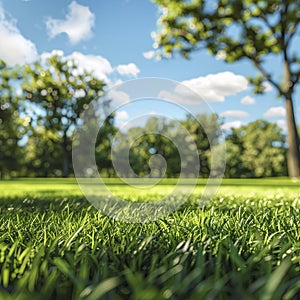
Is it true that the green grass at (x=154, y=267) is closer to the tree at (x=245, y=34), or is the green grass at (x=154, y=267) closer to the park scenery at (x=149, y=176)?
the park scenery at (x=149, y=176)

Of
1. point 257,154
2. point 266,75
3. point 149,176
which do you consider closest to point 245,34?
point 266,75

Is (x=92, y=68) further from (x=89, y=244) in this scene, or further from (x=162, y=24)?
→ (x=89, y=244)

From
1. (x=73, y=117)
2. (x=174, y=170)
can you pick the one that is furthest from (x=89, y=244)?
(x=174, y=170)

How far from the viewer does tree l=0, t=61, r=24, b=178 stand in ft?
92.2

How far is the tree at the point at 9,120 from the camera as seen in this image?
28.1 meters

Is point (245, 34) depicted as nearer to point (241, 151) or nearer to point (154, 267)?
point (154, 267)

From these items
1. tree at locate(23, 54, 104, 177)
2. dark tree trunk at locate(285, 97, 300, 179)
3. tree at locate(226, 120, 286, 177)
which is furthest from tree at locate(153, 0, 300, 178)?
tree at locate(226, 120, 286, 177)

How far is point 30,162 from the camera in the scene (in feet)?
135

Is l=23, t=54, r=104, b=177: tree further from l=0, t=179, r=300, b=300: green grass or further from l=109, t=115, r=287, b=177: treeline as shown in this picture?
l=0, t=179, r=300, b=300: green grass

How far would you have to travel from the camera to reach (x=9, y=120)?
2830cm

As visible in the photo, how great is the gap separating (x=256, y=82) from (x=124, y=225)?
16.3 metres

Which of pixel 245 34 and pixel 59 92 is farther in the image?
pixel 59 92

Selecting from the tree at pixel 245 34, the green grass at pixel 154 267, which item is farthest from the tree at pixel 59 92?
the green grass at pixel 154 267

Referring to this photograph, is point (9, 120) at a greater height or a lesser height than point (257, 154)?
greater
